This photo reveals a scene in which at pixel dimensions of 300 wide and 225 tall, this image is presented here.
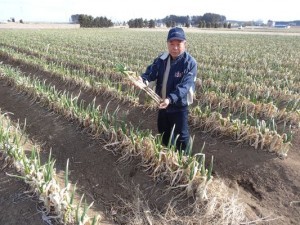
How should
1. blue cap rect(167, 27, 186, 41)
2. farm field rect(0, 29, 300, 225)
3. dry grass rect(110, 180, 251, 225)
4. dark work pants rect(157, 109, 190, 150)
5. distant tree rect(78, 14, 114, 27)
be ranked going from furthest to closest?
1. distant tree rect(78, 14, 114, 27)
2. dark work pants rect(157, 109, 190, 150)
3. blue cap rect(167, 27, 186, 41)
4. farm field rect(0, 29, 300, 225)
5. dry grass rect(110, 180, 251, 225)

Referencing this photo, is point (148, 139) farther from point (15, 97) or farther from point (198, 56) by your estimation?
point (198, 56)

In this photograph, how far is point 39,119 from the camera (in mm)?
5867

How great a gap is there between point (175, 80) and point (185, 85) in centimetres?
23

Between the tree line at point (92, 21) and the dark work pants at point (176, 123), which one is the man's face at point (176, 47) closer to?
the dark work pants at point (176, 123)

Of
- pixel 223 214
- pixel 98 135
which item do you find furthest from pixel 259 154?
pixel 98 135

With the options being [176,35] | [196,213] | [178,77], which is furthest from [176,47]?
[196,213]

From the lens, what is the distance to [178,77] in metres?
3.83

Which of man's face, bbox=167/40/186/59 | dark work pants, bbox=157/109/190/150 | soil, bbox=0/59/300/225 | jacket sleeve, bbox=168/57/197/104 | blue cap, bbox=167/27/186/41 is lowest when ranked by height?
soil, bbox=0/59/300/225

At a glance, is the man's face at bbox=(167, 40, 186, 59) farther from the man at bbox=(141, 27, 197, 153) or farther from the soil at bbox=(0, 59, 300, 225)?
the soil at bbox=(0, 59, 300, 225)

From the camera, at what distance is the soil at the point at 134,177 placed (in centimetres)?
331

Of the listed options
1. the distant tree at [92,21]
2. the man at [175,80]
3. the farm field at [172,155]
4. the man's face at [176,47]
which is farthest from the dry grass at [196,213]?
the distant tree at [92,21]

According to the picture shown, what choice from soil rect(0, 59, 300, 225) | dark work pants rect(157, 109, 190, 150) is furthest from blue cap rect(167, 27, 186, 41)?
soil rect(0, 59, 300, 225)

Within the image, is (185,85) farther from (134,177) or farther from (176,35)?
(134,177)

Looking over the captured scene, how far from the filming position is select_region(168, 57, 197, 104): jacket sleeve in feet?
11.8
